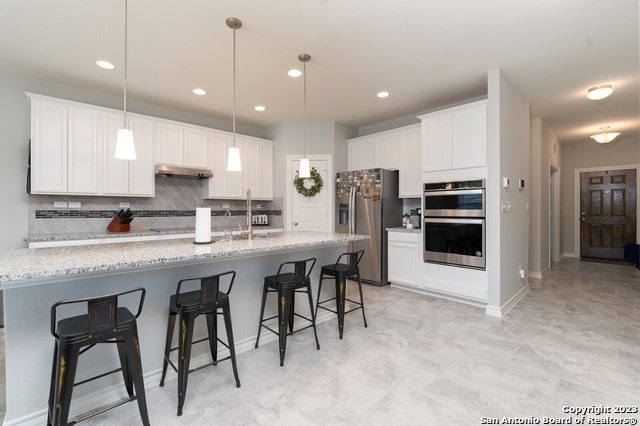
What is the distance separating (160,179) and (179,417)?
354cm

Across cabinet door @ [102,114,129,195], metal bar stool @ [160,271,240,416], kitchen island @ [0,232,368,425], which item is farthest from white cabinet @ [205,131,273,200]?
metal bar stool @ [160,271,240,416]

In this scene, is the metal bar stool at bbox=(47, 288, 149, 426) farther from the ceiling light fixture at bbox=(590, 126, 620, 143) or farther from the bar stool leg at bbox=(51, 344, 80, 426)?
the ceiling light fixture at bbox=(590, 126, 620, 143)

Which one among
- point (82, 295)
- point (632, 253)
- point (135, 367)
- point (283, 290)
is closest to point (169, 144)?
point (82, 295)

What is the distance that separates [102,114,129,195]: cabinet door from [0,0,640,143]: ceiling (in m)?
0.44

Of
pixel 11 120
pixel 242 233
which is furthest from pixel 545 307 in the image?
pixel 11 120

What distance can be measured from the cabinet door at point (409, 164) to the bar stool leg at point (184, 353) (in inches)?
143

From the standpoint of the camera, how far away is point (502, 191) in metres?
3.44

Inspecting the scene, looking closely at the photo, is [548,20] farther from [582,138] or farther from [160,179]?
[582,138]

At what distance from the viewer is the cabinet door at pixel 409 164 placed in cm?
461

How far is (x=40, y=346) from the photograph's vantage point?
1.71 m

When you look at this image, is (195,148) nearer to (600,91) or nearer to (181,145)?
(181,145)

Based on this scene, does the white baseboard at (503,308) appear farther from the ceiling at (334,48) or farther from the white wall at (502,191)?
the ceiling at (334,48)

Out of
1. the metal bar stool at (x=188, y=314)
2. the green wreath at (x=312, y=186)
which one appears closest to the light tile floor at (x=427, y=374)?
the metal bar stool at (x=188, y=314)

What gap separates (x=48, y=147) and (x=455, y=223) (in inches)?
190
